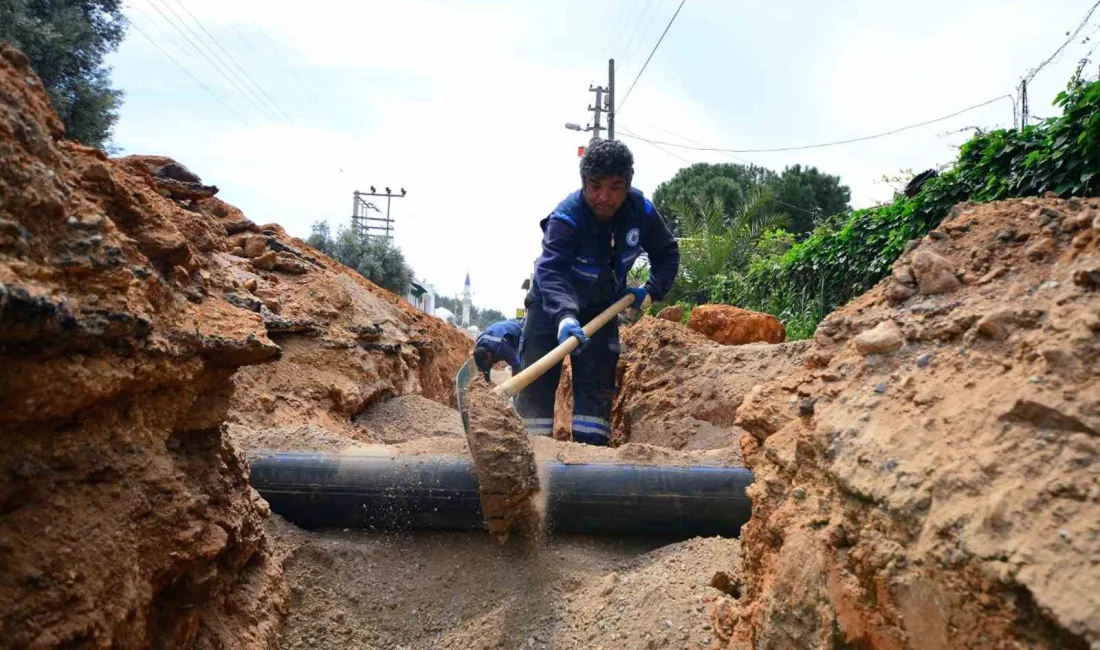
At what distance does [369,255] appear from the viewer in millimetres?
26500

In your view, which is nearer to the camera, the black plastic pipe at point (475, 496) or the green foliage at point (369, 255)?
the black plastic pipe at point (475, 496)

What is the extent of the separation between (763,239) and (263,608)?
1238 centimetres

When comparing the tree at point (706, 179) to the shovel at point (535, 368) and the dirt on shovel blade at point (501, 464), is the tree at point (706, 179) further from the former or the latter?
the dirt on shovel blade at point (501, 464)

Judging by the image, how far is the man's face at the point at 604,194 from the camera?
166 inches

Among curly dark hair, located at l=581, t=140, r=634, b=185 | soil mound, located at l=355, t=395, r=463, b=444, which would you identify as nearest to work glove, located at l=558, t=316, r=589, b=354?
curly dark hair, located at l=581, t=140, r=634, b=185

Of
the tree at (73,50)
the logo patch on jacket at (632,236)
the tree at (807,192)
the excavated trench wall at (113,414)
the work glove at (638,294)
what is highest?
the tree at (807,192)

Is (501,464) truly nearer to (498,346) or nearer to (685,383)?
(498,346)

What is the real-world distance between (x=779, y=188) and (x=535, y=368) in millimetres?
26472

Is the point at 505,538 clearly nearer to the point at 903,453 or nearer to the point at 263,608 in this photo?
the point at 263,608

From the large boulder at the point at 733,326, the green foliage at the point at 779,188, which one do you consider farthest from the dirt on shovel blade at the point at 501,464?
the green foliage at the point at 779,188

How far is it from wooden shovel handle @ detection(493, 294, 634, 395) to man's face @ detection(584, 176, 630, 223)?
594 millimetres

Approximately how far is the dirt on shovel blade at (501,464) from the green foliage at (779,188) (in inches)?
926

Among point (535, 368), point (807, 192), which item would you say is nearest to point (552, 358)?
point (535, 368)

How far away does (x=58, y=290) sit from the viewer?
53.0 inches
